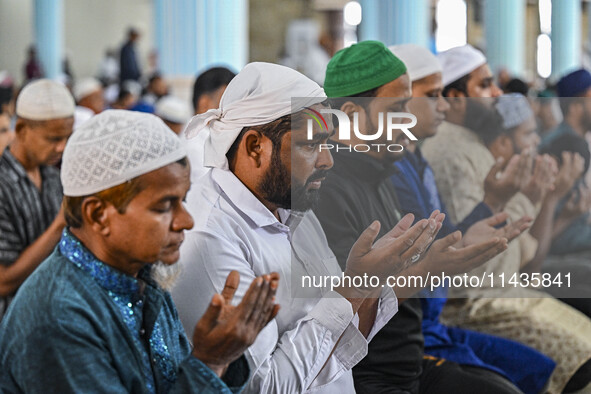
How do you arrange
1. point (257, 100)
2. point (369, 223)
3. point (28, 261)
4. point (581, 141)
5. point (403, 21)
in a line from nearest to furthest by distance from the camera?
1. point (257, 100)
2. point (369, 223)
3. point (581, 141)
4. point (28, 261)
5. point (403, 21)

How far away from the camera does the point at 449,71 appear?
378cm

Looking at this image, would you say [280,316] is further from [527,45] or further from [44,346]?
[527,45]

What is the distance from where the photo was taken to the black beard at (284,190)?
2002mm

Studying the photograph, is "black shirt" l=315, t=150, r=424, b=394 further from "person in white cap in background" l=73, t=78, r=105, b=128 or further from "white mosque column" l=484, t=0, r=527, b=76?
"white mosque column" l=484, t=0, r=527, b=76

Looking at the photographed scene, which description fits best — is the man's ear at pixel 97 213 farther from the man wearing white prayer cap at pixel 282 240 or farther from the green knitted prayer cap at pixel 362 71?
the green knitted prayer cap at pixel 362 71

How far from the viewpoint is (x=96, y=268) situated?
1599 millimetres

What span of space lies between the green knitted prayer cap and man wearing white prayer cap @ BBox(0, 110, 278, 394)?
868 mm

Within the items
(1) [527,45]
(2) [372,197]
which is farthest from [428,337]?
(1) [527,45]

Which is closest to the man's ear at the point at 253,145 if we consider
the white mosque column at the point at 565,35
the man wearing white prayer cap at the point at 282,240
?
the man wearing white prayer cap at the point at 282,240

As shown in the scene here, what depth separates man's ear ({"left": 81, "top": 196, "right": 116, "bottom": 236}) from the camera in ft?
5.27

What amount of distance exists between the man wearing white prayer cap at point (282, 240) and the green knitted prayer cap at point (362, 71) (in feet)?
1.38

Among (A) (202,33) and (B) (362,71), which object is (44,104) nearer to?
(B) (362,71)

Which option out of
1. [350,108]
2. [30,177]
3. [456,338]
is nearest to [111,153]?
[350,108]

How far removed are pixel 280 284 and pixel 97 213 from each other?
0.56m
